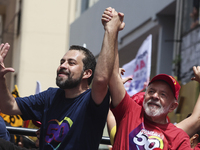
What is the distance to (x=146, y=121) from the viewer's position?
398cm

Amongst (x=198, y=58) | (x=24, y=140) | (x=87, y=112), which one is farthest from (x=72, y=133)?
(x=198, y=58)

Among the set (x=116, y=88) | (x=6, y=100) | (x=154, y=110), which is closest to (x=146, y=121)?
(x=154, y=110)

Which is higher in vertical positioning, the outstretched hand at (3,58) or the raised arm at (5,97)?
the outstretched hand at (3,58)

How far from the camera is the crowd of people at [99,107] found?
3523mm

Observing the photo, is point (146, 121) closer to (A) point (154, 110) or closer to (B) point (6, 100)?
(A) point (154, 110)

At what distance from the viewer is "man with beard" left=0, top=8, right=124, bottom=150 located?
11.4 ft

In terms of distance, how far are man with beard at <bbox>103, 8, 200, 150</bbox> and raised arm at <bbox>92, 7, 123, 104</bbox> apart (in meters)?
0.24

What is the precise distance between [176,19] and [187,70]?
1.38m

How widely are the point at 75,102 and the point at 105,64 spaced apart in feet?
1.74

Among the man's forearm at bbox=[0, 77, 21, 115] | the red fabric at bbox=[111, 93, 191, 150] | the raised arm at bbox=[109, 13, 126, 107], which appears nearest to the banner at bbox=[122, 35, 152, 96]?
the red fabric at bbox=[111, 93, 191, 150]

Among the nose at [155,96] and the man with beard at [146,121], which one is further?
the nose at [155,96]

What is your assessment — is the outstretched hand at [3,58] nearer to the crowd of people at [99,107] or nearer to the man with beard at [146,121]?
the crowd of people at [99,107]

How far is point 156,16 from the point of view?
11.4 m

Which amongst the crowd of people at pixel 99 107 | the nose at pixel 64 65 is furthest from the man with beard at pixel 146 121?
the nose at pixel 64 65
